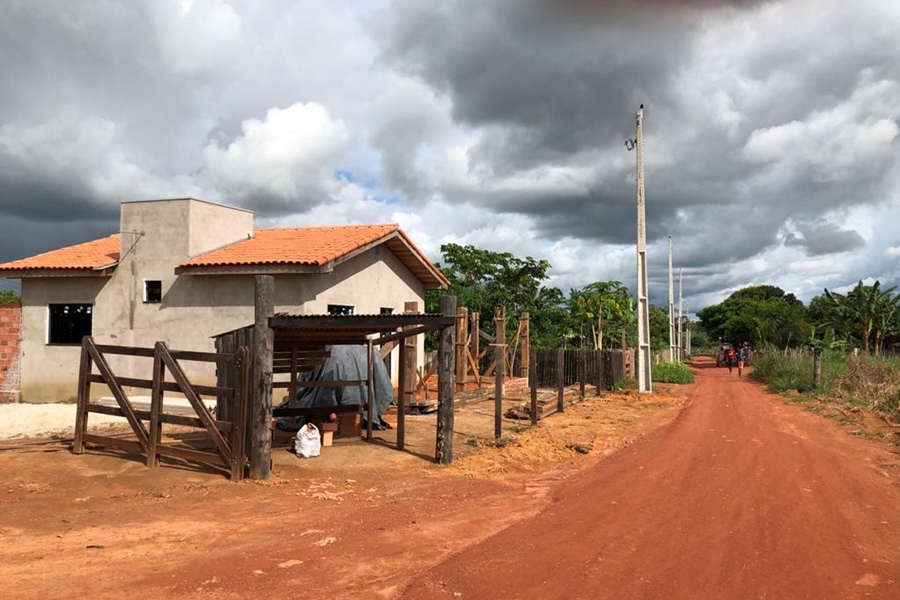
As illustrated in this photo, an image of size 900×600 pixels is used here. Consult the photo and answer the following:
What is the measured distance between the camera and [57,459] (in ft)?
32.9

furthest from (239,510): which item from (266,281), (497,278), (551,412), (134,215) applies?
(497,278)

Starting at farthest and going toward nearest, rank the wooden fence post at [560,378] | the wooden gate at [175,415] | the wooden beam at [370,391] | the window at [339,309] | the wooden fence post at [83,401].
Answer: the window at [339,309] → the wooden fence post at [560,378] → the wooden beam at [370,391] → the wooden fence post at [83,401] → the wooden gate at [175,415]

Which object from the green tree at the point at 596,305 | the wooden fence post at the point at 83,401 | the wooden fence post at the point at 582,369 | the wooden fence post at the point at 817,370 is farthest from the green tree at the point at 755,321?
the wooden fence post at the point at 83,401

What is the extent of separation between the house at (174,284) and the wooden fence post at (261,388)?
259 inches

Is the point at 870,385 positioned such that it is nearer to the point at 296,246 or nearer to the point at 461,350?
the point at 461,350

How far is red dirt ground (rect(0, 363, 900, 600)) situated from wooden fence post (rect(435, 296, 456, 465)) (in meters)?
0.33

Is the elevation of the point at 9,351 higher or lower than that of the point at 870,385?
higher

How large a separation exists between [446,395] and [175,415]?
410 centimetres

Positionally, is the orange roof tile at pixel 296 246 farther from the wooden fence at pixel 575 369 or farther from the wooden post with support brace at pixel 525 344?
the wooden fence at pixel 575 369

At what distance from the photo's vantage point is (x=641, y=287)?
22.5 meters

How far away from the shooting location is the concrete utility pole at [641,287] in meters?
22.0

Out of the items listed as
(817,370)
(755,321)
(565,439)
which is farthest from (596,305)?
(755,321)

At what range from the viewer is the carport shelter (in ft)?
29.3

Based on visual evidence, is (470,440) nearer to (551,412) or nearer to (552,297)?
(551,412)
